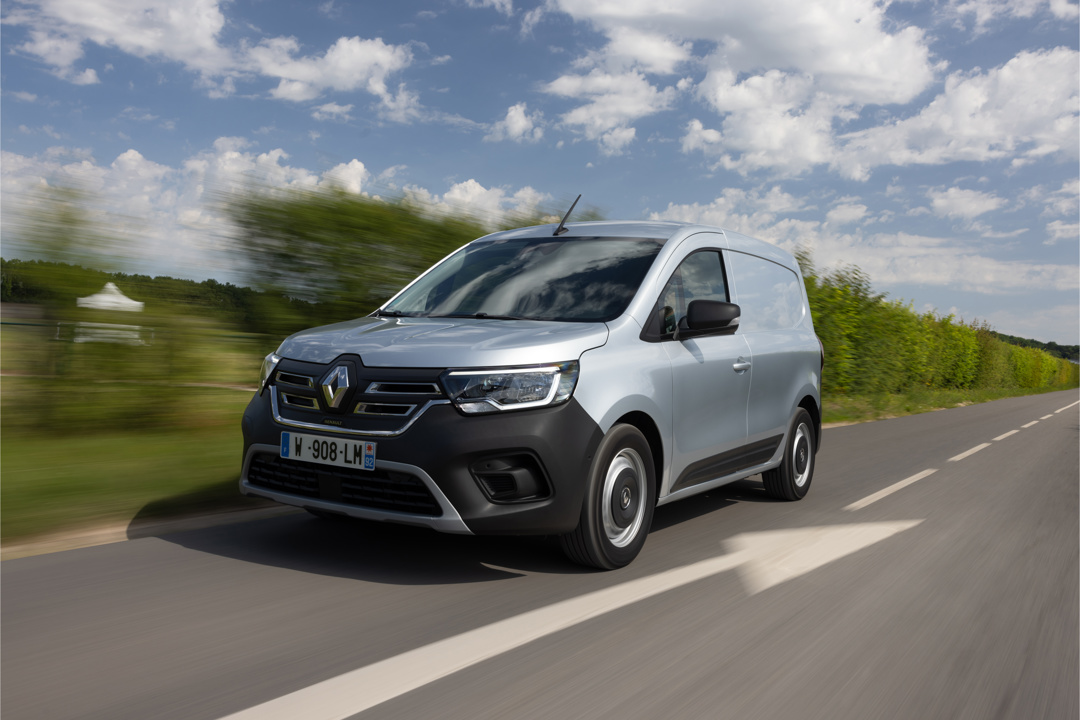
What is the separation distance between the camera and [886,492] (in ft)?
24.3

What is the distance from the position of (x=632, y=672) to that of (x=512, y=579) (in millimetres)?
1212

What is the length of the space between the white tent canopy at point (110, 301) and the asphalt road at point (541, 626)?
11.3ft

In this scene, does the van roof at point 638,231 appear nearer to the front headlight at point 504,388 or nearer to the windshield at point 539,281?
the windshield at point 539,281

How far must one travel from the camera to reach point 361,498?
13.3ft

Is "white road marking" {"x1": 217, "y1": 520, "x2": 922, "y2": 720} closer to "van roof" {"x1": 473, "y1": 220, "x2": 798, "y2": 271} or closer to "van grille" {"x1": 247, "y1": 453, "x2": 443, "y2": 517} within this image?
"van grille" {"x1": 247, "y1": 453, "x2": 443, "y2": 517}

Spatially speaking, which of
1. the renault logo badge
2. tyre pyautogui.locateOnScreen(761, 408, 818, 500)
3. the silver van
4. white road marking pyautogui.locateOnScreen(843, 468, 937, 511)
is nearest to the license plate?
the silver van

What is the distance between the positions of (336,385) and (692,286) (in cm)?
226

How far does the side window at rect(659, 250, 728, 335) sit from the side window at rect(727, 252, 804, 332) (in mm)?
246

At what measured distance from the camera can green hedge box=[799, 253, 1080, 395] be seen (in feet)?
59.5

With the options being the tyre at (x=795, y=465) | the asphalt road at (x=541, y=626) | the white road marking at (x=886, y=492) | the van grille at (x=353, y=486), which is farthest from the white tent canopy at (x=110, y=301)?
the white road marking at (x=886, y=492)

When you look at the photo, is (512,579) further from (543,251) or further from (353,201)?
(353,201)

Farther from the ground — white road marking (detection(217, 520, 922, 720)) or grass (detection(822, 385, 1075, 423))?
grass (detection(822, 385, 1075, 423))

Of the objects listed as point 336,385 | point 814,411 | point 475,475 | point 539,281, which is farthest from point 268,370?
point 814,411

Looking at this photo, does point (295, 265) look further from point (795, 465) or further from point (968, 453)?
point (968, 453)
